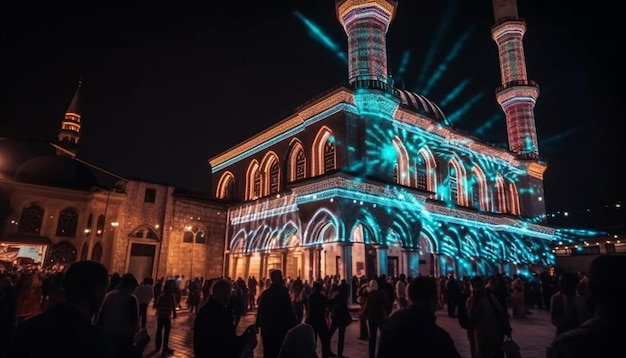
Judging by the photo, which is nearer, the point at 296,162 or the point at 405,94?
the point at 296,162

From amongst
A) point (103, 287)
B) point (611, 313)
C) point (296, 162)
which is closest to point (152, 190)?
point (296, 162)

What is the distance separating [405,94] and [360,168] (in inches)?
435

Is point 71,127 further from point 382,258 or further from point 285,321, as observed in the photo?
point 285,321

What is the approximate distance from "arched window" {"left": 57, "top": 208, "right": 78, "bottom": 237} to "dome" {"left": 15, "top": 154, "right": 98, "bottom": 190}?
307cm

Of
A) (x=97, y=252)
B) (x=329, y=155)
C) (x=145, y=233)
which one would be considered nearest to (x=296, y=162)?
(x=329, y=155)

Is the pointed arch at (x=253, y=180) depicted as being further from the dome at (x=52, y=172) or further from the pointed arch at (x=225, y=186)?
the dome at (x=52, y=172)

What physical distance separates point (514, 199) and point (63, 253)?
116 ft

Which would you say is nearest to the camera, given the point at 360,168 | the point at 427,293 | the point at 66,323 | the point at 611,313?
the point at 611,313

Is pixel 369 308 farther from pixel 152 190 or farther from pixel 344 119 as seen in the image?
pixel 152 190

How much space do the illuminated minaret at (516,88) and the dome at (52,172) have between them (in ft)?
116

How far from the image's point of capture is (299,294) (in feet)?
32.3

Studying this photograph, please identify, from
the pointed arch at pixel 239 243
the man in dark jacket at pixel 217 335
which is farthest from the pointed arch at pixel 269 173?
the man in dark jacket at pixel 217 335

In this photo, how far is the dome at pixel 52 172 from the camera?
32.0 metres

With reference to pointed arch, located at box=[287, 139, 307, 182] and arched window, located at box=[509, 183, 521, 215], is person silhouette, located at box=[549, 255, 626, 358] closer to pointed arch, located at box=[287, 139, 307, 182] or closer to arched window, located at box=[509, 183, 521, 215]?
pointed arch, located at box=[287, 139, 307, 182]
